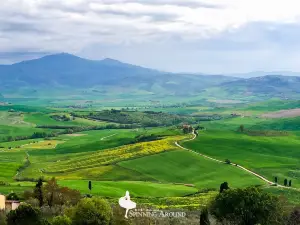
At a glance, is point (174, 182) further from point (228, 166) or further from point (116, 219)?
point (116, 219)

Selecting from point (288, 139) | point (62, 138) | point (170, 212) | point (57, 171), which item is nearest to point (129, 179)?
point (57, 171)

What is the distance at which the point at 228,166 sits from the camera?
109 metres

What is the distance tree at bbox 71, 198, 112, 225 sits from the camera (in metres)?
45.5

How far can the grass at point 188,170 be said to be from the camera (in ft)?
319

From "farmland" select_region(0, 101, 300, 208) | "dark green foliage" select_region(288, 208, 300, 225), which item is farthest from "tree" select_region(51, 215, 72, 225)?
"farmland" select_region(0, 101, 300, 208)

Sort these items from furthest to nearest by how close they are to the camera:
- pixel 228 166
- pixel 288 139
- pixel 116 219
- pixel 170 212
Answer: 1. pixel 288 139
2. pixel 228 166
3. pixel 170 212
4. pixel 116 219

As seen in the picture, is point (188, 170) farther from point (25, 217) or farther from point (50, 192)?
point (25, 217)

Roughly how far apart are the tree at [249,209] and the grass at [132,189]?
30.2m

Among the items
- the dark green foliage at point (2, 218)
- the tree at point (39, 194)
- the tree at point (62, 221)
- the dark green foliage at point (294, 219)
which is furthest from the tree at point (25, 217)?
the dark green foliage at point (294, 219)

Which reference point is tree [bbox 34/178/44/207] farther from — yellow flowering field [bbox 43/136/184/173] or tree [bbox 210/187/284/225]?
yellow flowering field [bbox 43/136/184/173]

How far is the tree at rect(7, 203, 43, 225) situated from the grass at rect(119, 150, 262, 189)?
4985 cm

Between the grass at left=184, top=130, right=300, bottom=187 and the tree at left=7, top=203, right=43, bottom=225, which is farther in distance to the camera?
the grass at left=184, top=130, right=300, bottom=187

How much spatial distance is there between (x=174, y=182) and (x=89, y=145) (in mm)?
70221

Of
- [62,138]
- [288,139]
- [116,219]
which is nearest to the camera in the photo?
[116,219]
